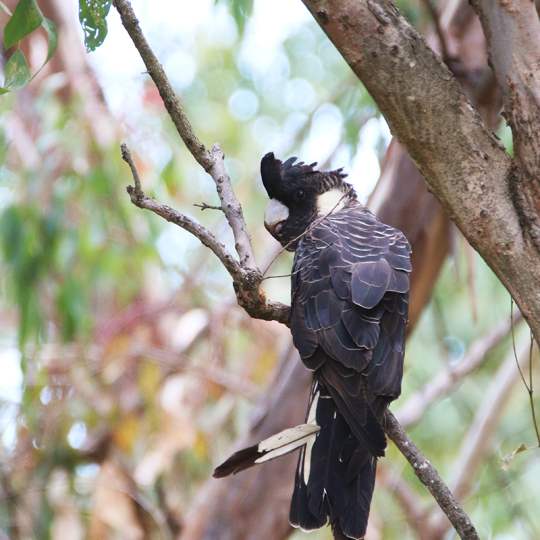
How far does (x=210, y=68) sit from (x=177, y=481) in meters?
2.80

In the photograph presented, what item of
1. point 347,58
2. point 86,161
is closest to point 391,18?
point 347,58

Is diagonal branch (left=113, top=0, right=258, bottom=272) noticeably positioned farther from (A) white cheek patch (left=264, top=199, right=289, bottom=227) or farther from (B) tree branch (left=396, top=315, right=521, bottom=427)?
(B) tree branch (left=396, top=315, right=521, bottom=427)

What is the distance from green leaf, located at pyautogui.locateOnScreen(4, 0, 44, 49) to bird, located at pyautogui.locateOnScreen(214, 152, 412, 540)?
2.21 feet

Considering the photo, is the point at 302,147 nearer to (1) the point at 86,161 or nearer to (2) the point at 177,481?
(1) the point at 86,161

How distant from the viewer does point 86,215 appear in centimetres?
386

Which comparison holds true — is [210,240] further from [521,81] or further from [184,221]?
[521,81]

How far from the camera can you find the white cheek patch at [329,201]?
8.69 ft

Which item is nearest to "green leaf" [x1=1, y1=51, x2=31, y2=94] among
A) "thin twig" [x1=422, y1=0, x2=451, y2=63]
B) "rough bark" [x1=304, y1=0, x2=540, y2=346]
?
"rough bark" [x1=304, y1=0, x2=540, y2=346]

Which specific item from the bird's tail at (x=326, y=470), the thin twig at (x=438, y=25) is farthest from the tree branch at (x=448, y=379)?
the bird's tail at (x=326, y=470)

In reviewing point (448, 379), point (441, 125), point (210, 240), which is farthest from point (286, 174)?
point (448, 379)

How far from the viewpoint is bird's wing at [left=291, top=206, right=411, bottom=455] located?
186 cm

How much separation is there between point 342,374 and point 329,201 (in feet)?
2.99

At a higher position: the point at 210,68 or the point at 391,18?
the point at 391,18

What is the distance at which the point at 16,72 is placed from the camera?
67.6 inches
